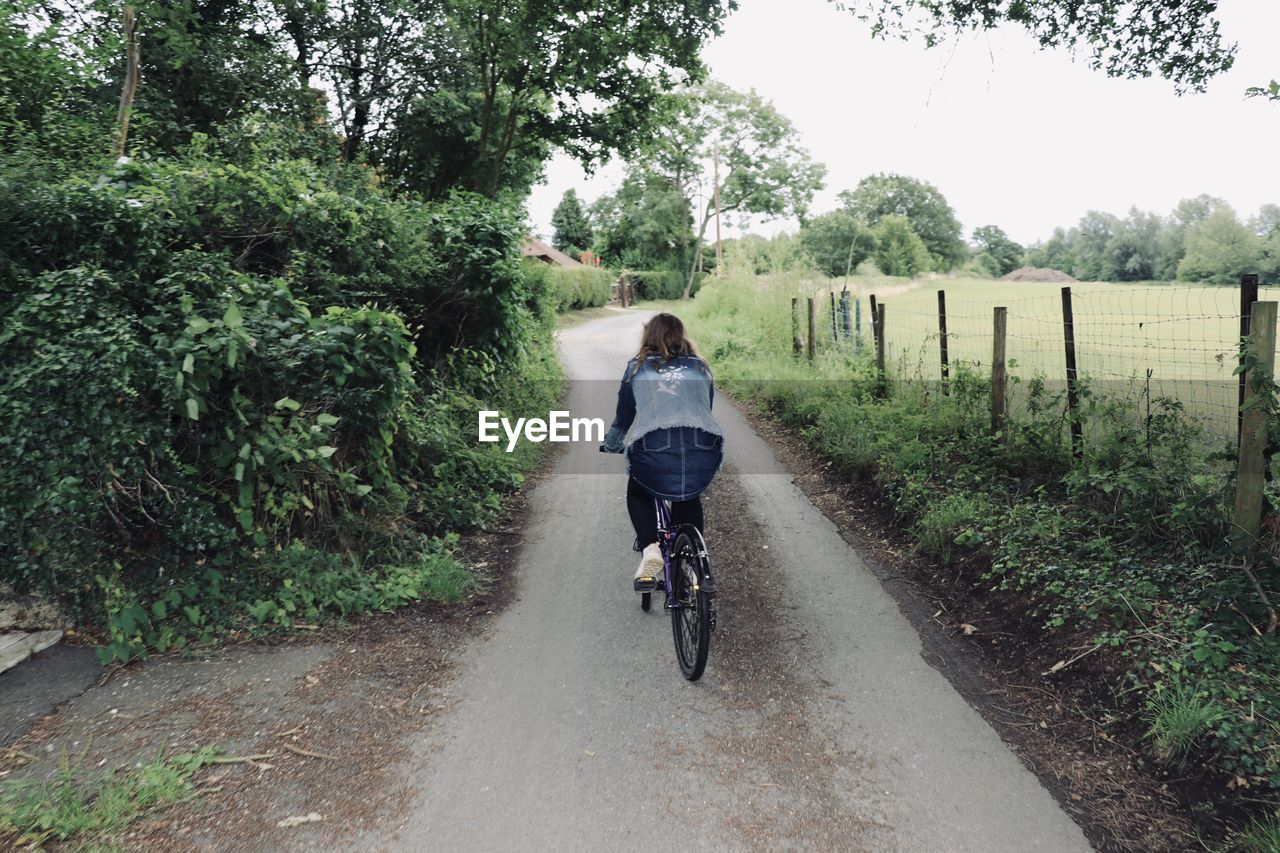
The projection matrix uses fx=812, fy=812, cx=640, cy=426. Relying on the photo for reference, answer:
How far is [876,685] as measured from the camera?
15.2 ft

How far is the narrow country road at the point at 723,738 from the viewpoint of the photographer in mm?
3348

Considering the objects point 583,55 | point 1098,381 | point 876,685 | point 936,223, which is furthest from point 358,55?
point 936,223

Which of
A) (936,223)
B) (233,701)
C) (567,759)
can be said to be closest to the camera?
(567,759)

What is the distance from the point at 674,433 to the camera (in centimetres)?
486

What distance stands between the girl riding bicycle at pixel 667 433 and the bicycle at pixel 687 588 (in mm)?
74

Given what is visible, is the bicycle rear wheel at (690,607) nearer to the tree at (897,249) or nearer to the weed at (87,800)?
the weed at (87,800)

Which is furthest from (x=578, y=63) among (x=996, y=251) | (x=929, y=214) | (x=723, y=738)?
(x=996, y=251)

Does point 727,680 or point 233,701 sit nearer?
point 233,701

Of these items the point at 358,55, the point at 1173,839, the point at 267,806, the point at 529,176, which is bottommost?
the point at 1173,839

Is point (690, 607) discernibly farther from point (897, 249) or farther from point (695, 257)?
point (897, 249)

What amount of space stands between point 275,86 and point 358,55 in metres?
3.67

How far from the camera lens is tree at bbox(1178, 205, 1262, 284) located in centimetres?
986

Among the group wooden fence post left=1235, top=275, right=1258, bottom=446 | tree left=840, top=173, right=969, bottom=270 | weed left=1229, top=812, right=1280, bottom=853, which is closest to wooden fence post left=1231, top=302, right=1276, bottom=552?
wooden fence post left=1235, top=275, right=1258, bottom=446

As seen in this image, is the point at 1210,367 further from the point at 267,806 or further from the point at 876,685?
the point at 267,806
